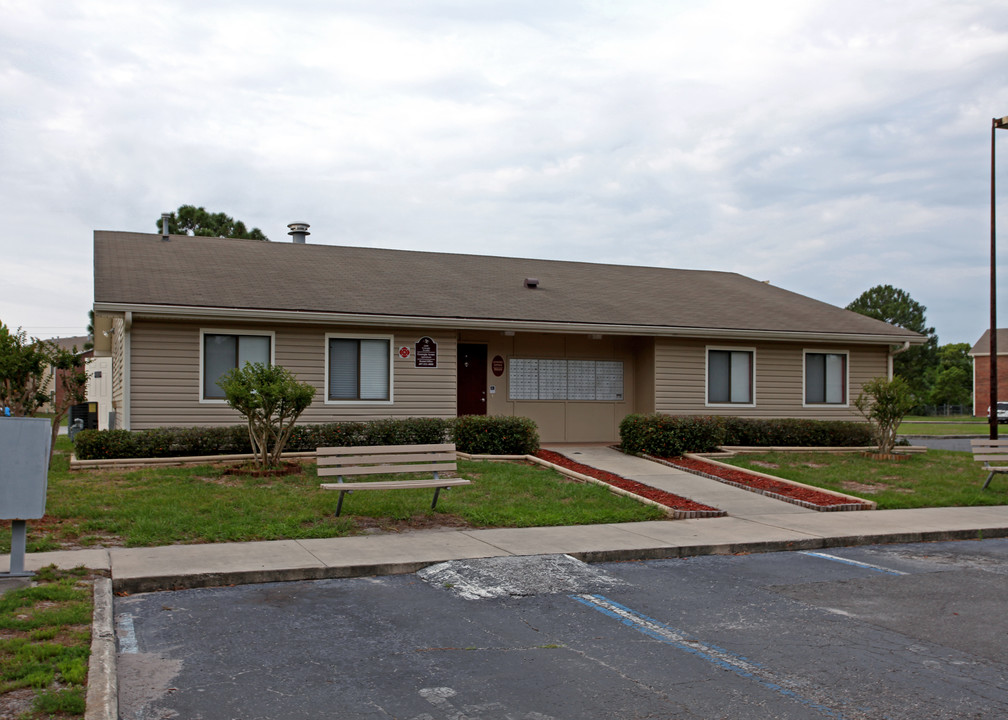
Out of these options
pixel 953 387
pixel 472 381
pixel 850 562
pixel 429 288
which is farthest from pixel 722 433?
pixel 953 387

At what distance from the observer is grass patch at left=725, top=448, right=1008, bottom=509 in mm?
13648

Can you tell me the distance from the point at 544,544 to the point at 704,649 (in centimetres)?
369

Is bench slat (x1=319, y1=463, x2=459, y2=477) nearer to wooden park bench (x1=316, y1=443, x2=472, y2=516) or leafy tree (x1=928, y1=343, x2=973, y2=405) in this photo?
wooden park bench (x1=316, y1=443, x2=472, y2=516)

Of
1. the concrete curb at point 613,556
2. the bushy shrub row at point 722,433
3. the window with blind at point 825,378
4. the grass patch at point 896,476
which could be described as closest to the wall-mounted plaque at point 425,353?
the bushy shrub row at point 722,433

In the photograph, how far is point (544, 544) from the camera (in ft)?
31.5

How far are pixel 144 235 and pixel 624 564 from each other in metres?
16.8

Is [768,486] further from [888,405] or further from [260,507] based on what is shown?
[260,507]

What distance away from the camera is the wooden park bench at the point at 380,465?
1077 centimetres

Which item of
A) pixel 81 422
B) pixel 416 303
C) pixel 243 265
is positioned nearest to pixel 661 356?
pixel 416 303

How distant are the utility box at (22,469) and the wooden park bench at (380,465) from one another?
140 inches

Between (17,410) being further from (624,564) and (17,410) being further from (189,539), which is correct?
(624,564)

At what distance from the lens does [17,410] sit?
1412cm

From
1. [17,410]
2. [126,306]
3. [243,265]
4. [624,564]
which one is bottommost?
[624,564]

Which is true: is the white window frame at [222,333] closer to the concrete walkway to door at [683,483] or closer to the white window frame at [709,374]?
the concrete walkway to door at [683,483]
